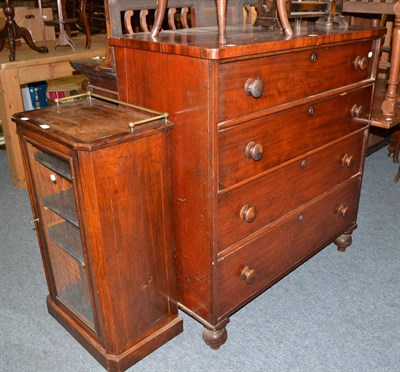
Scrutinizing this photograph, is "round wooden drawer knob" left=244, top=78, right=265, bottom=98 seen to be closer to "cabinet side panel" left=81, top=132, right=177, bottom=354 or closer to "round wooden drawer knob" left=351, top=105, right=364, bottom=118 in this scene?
"cabinet side panel" left=81, top=132, right=177, bottom=354

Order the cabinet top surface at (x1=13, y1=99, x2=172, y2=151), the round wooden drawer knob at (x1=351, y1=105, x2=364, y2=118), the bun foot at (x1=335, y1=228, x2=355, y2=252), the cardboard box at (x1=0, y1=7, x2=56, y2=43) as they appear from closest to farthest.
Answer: the cabinet top surface at (x1=13, y1=99, x2=172, y2=151) → the round wooden drawer knob at (x1=351, y1=105, x2=364, y2=118) → the bun foot at (x1=335, y1=228, x2=355, y2=252) → the cardboard box at (x1=0, y1=7, x2=56, y2=43)

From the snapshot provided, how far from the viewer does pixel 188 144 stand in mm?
1636

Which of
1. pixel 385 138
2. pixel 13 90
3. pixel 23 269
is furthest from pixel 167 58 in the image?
pixel 385 138

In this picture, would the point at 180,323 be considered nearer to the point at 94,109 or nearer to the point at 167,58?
the point at 94,109

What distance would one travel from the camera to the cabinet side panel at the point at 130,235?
151 cm

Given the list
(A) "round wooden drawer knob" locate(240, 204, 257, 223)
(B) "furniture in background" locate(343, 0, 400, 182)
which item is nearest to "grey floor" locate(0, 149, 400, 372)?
(A) "round wooden drawer knob" locate(240, 204, 257, 223)

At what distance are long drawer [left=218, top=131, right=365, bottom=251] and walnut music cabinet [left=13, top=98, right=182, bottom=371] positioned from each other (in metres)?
0.23

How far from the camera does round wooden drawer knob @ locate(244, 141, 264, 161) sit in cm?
168

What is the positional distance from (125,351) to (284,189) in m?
0.92

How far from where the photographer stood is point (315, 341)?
77.9 inches

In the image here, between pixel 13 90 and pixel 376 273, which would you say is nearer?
pixel 376 273

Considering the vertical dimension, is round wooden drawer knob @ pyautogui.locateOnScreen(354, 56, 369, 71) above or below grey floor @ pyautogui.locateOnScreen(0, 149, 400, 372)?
above

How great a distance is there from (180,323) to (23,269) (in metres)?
0.99

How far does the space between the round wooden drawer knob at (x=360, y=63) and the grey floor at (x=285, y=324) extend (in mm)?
1049
